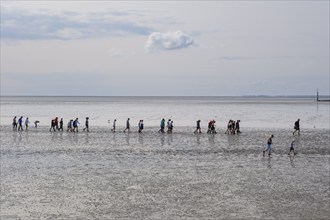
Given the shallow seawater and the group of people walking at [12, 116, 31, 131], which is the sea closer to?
the shallow seawater

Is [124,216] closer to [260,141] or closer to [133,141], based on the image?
[133,141]

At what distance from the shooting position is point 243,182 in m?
19.4

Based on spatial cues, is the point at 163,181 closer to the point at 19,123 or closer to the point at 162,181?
the point at 162,181

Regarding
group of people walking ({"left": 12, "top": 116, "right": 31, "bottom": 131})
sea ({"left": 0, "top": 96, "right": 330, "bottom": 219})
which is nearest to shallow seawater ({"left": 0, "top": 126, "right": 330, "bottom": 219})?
sea ({"left": 0, "top": 96, "right": 330, "bottom": 219})

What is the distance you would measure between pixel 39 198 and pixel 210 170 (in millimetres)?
9107

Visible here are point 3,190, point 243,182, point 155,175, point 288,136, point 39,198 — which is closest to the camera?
point 39,198

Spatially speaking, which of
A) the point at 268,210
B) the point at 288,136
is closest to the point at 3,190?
the point at 268,210

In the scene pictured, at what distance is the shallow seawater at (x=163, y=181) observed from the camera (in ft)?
49.5

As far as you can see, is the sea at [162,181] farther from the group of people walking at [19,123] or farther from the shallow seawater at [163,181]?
the group of people walking at [19,123]

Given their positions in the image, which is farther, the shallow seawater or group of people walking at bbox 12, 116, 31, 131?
group of people walking at bbox 12, 116, 31, 131

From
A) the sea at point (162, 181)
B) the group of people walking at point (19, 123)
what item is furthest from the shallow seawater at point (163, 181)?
the group of people walking at point (19, 123)

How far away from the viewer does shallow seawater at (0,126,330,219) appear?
1509 cm

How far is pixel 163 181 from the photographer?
765 inches

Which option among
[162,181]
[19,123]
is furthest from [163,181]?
[19,123]
